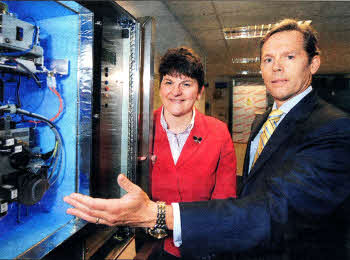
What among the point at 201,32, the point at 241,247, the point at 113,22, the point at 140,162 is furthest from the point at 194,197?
the point at 201,32

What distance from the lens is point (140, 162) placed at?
3.75ft

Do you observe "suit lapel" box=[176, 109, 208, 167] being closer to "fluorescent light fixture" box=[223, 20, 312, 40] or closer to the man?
the man

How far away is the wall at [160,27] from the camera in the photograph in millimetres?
2363

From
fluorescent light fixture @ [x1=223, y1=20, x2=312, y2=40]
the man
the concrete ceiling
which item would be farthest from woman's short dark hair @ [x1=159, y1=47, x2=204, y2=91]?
fluorescent light fixture @ [x1=223, y1=20, x2=312, y2=40]

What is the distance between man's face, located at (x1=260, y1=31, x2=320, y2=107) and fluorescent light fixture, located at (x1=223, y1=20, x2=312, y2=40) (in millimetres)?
2131

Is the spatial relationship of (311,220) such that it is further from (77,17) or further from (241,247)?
(77,17)

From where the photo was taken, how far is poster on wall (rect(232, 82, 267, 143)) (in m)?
6.55

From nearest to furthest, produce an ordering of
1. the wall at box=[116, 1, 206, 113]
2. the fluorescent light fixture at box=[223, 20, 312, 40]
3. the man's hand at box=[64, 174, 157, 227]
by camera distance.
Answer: the man's hand at box=[64, 174, 157, 227]
the wall at box=[116, 1, 206, 113]
the fluorescent light fixture at box=[223, 20, 312, 40]

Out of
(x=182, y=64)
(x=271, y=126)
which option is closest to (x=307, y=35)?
(x=271, y=126)

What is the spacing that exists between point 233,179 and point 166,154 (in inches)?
18.3

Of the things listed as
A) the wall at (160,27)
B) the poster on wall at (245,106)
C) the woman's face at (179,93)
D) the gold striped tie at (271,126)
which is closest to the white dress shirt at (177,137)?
the woman's face at (179,93)

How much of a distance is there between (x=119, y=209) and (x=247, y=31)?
11.2 ft

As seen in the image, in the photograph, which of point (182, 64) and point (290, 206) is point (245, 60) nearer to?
point (182, 64)

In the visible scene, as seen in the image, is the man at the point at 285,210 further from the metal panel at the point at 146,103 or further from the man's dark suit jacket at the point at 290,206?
the metal panel at the point at 146,103
